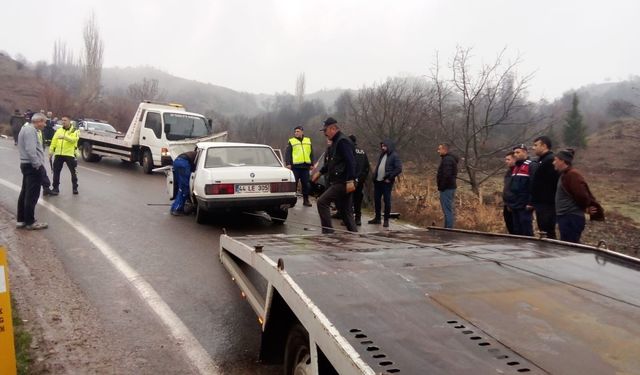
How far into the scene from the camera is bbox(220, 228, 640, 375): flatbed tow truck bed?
80.1 inches

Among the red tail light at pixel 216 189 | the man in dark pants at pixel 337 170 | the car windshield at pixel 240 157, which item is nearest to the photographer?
the man in dark pants at pixel 337 170

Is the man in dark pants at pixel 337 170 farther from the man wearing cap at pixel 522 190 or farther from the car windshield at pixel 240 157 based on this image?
the man wearing cap at pixel 522 190

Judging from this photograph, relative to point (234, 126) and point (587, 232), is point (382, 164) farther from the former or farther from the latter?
point (234, 126)

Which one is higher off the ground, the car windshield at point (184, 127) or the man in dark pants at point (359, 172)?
A: the car windshield at point (184, 127)

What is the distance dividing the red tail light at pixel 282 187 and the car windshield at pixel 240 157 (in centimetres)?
56

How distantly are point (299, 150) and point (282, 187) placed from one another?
8.24 feet

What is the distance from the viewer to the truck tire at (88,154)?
18250mm

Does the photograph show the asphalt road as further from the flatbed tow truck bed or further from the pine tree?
the pine tree

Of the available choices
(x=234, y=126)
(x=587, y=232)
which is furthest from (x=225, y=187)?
(x=234, y=126)

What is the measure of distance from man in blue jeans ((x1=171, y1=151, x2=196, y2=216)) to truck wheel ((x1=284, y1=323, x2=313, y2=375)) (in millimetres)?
6515

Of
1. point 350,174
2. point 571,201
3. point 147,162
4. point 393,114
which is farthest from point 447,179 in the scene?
point 393,114

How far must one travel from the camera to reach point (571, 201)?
5.93 metres

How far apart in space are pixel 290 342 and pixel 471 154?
1324cm

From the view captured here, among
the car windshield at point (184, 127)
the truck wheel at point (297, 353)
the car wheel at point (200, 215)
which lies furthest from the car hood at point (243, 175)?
the car windshield at point (184, 127)
